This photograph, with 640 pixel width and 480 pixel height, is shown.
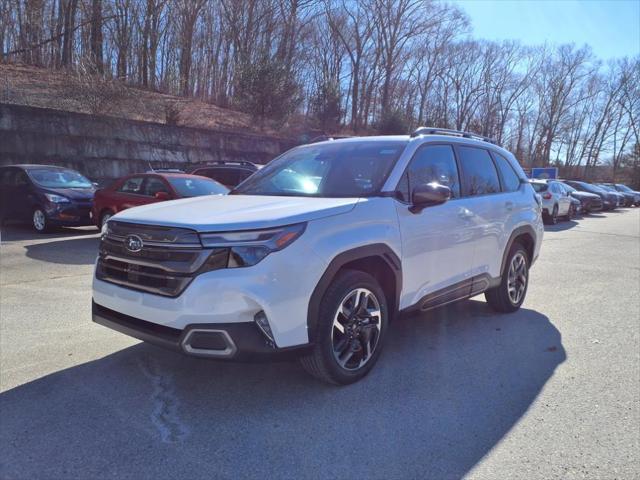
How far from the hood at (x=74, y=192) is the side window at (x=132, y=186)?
5.34 feet

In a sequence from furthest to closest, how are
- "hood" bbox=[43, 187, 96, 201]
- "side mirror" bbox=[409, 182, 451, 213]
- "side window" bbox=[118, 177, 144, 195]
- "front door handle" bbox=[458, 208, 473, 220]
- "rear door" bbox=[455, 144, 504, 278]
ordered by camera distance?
"hood" bbox=[43, 187, 96, 201] < "side window" bbox=[118, 177, 144, 195] < "rear door" bbox=[455, 144, 504, 278] < "front door handle" bbox=[458, 208, 473, 220] < "side mirror" bbox=[409, 182, 451, 213]

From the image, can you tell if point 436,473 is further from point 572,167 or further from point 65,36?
point 572,167

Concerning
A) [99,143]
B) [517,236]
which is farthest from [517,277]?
[99,143]

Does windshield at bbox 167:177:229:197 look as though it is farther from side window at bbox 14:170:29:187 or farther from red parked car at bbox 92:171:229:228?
side window at bbox 14:170:29:187

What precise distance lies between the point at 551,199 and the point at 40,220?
16525 millimetres

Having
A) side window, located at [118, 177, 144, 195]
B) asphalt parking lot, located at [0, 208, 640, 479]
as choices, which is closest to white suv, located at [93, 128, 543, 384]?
asphalt parking lot, located at [0, 208, 640, 479]

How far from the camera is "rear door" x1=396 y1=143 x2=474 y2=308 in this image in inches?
149

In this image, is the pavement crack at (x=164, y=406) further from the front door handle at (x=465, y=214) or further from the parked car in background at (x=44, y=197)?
the parked car in background at (x=44, y=197)

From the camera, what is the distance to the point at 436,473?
2.53 meters

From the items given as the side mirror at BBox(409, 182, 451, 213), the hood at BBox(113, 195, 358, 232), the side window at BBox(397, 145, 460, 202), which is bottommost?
the hood at BBox(113, 195, 358, 232)

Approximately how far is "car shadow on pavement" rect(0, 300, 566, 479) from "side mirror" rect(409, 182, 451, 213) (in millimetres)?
1309

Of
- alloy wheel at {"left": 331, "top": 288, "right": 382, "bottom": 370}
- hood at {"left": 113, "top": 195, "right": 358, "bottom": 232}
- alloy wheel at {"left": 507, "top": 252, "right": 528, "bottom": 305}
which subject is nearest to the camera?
hood at {"left": 113, "top": 195, "right": 358, "bottom": 232}

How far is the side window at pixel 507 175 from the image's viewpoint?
5363mm

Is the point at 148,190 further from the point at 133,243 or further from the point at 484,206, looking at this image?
the point at 484,206
